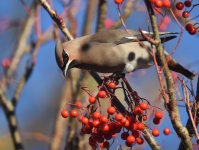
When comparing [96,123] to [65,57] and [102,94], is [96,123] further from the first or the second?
[65,57]

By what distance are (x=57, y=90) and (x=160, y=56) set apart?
19.4 feet

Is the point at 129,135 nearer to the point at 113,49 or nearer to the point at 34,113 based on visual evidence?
the point at 113,49

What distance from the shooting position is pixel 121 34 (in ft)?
12.3

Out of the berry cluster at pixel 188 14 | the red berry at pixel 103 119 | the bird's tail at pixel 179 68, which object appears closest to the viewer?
the berry cluster at pixel 188 14

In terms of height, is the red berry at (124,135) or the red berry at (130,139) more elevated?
the red berry at (130,139)

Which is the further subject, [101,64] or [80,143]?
[101,64]

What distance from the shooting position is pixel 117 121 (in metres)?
2.56

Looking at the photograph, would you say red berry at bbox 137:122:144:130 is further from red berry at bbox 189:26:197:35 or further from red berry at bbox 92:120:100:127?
red berry at bbox 189:26:197:35

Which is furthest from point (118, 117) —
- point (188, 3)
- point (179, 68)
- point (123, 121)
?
point (179, 68)

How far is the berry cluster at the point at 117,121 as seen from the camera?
2.50 meters

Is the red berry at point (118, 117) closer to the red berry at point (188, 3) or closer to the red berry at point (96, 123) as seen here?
the red berry at point (96, 123)

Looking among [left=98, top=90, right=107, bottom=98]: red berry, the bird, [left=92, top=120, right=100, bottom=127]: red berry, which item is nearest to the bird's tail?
the bird

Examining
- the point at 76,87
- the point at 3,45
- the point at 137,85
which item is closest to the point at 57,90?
the point at 3,45

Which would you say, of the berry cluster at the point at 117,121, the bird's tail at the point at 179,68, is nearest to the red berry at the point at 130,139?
the berry cluster at the point at 117,121
